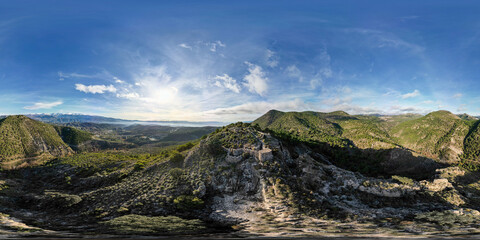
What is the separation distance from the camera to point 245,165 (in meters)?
55.2

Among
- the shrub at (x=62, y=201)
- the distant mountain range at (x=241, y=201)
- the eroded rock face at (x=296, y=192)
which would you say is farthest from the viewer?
the shrub at (x=62, y=201)

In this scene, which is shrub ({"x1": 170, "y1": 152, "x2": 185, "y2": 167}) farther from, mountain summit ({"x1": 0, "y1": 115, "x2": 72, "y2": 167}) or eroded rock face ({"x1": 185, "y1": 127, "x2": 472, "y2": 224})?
mountain summit ({"x1": 0, "y1": 115, "x2": 72, "y2": 167})

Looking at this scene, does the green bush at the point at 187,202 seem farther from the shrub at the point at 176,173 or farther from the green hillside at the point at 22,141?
the green hillside at the point at 22,141

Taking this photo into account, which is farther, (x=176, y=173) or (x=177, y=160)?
(x=177, y=160)

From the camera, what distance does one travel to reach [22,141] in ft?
528

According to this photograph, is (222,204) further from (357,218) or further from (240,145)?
(357,218)

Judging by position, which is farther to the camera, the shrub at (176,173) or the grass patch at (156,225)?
the shrub at (176,173)

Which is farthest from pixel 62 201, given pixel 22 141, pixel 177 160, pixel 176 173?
pixel 22 141

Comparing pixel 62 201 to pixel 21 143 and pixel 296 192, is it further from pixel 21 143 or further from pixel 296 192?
pixel 21 143

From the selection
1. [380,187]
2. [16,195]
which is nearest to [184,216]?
[380,187]

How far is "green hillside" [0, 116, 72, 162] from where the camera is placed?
14100 cm

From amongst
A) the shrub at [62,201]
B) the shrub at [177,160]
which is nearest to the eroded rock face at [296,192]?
the shrub at [177,160]

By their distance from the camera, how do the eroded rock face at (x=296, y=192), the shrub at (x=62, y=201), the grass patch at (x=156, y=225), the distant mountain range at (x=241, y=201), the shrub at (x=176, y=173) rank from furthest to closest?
1. the shrub at (x=176, y=173)
2. the shrub at (x=62, y=201)
3. the eroded rock face at (x=296, y=192)
4. the distant mountain range at (x=241, y=201)
5. the grass patch at (x=156, y=225)

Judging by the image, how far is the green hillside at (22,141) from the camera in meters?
141
